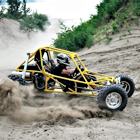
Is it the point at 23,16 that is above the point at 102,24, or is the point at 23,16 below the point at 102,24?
above

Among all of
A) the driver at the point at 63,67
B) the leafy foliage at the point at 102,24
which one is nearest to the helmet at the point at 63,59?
the driver at the point at 63,67

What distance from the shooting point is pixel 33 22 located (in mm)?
59812

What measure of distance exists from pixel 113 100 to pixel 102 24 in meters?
12.1

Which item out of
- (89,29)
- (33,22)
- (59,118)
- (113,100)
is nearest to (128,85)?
(113,100)

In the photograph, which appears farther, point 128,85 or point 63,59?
point 128,85

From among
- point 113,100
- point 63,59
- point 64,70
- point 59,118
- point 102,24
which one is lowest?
point 59,118

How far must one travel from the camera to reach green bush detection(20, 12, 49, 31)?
196 ft

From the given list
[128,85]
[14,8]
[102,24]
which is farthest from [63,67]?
[14,8]

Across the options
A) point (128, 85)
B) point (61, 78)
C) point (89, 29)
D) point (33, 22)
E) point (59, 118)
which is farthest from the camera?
point (33, 22)

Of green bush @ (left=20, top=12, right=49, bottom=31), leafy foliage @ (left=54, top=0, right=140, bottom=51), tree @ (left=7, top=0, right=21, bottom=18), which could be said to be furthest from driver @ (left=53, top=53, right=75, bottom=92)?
green bush @ (left=20, top=12, right=49, bottom=31)

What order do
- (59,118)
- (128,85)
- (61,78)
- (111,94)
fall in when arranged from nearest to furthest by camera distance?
(59,118) → (111,94) → (61,78) → (128,85)

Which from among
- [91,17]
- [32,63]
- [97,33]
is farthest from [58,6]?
[32,63]

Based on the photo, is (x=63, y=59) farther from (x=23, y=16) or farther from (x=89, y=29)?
(x=23, y=16)

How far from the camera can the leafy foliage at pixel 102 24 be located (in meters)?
21.3
